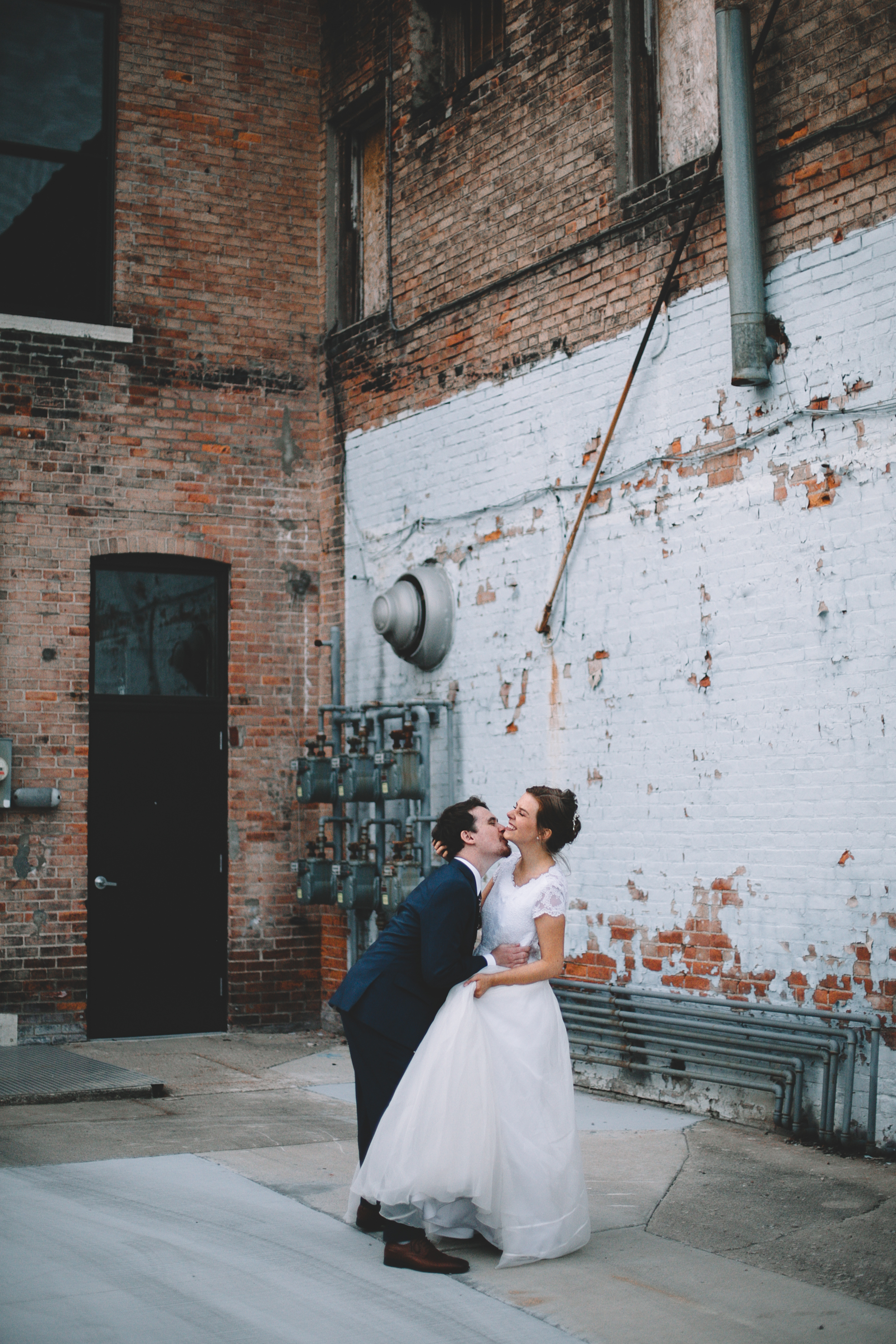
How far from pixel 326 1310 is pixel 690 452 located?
475 centimetres

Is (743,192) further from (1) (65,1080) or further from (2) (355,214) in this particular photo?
(1) (65,1080)

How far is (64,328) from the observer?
392 inches

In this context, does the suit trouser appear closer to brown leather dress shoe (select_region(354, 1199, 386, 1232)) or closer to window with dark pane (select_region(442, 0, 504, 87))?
brown leather dress shoe (select_region(354, 1199, 386, 1232))

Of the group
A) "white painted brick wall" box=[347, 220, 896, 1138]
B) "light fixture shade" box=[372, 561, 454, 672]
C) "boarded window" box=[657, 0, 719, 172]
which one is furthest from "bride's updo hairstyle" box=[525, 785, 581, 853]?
"light fixture shade" box=[372, 561, 454, 672]

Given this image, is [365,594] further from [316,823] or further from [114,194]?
[114,194]

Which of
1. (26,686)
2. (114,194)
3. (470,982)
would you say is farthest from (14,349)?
(470,982)

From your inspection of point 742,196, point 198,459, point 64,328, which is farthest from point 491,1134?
point 64,328

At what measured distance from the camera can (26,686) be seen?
9.63 m

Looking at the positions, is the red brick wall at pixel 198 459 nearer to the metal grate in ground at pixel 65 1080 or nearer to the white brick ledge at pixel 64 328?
the white brick ledge at pixel 64 328

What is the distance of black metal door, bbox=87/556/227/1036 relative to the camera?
9883 millimetres

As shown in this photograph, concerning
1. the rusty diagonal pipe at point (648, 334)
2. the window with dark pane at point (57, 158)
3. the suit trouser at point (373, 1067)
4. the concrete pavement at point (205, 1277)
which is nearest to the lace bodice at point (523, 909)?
the suit trouser at point (373, 1067)

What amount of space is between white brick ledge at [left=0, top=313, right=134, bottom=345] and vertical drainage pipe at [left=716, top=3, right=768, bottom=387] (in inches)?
193

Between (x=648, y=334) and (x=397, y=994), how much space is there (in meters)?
4.11

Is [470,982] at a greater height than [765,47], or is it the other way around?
[765,47]
